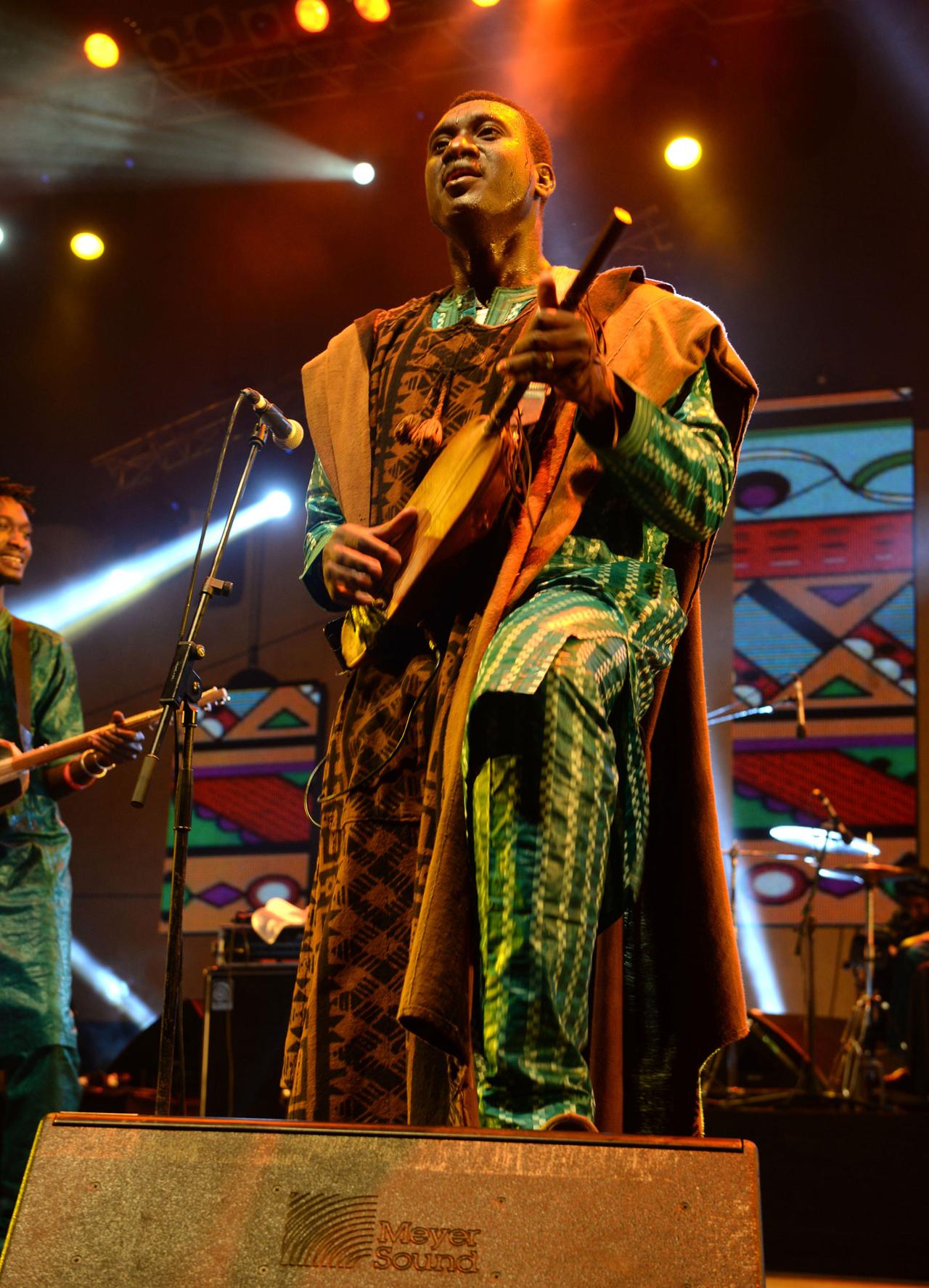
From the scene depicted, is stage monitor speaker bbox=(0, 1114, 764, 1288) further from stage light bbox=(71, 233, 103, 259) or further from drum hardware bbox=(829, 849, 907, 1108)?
stage light bbox=(71, 233, 103, 259)

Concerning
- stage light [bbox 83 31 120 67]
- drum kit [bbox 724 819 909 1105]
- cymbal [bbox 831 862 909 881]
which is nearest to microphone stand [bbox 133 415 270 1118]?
drum kit [bbox 724 819 909 1105]

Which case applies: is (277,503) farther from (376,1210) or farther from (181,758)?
(376,1210)

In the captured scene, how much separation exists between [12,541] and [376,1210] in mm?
4259

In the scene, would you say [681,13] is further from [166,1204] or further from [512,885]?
[166,1204]

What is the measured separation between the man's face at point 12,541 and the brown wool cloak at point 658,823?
11.5 feet

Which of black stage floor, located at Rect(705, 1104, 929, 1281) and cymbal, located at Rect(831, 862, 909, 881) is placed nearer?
black stage floor, located at Rect(705, 1104, 929, 1281)

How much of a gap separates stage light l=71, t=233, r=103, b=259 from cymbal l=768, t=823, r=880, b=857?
5598 mm

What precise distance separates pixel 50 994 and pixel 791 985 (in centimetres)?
589

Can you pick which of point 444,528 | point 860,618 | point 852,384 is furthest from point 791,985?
point 444,528

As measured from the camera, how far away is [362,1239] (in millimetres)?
1397

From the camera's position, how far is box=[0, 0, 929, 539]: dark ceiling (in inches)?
277

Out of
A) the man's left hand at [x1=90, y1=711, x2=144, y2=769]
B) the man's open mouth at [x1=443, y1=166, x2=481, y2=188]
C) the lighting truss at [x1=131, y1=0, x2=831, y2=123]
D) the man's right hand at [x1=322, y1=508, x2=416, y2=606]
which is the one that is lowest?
the man's left hand at [x1=90, y1=711, x2=144, y2=769]

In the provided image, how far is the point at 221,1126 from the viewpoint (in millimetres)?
1491

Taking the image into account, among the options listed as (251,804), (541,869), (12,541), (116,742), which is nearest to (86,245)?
(12,541)
